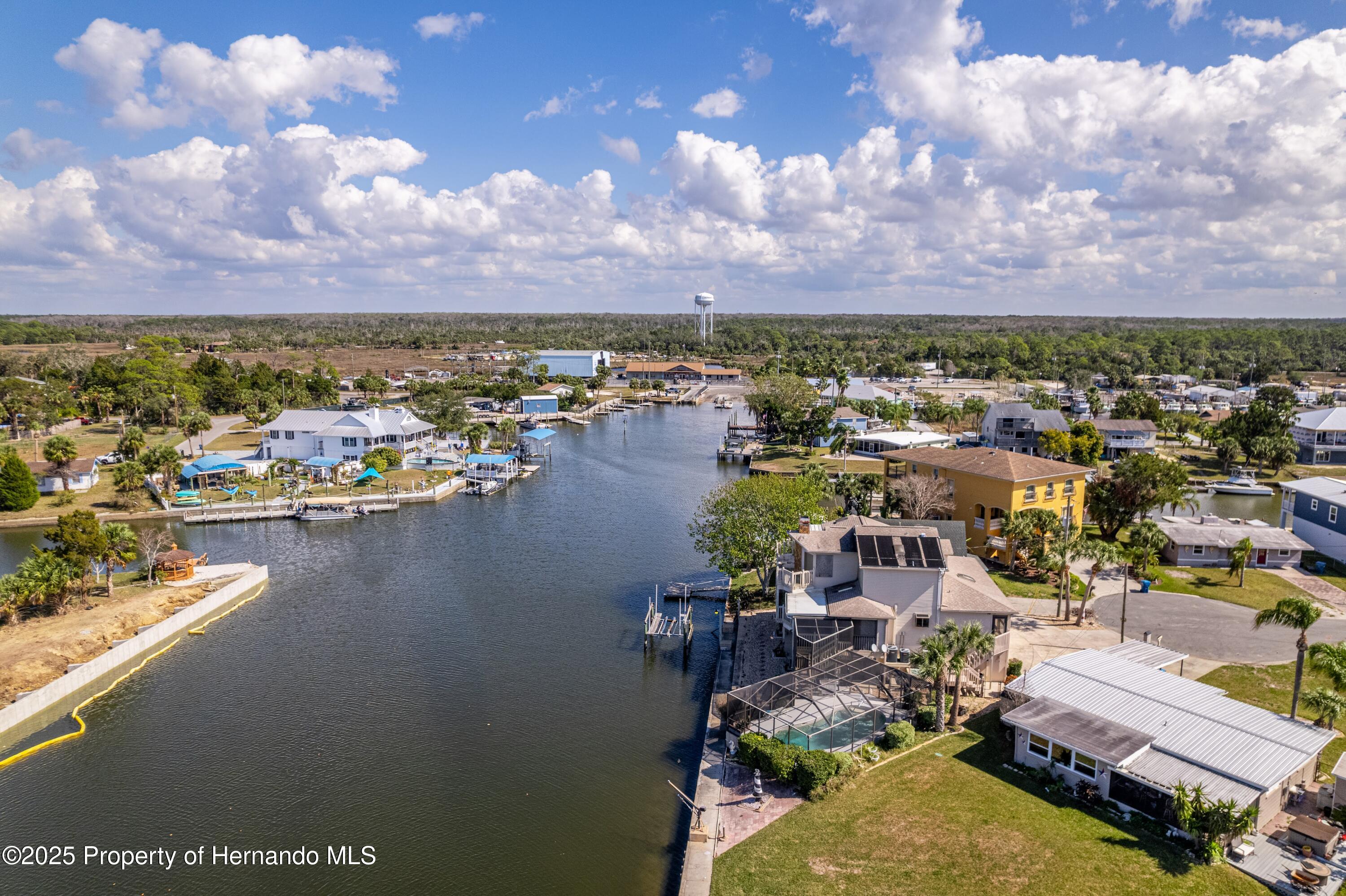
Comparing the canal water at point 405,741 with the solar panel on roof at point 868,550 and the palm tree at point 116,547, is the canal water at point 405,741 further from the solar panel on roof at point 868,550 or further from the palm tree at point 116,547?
the solar panel on roof at point 868,550

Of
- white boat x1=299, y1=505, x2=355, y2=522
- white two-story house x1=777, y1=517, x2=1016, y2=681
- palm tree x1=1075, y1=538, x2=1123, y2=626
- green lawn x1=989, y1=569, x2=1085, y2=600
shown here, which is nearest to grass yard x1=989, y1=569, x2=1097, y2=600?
green lawn x1=989, y1=569, x2=1085, y2=600

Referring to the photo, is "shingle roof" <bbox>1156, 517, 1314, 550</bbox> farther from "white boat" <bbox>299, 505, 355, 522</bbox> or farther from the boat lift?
"white boat" <bbox>299, 505, 355, 522</bbox>

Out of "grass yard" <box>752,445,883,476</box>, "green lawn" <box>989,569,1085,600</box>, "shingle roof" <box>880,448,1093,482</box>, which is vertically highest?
"shingle roof" <box>880,448,1093,482</box>

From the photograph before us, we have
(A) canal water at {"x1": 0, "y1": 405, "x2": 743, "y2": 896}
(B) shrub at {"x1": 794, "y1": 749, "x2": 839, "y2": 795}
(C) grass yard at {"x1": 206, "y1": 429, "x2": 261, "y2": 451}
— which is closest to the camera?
(A) canal water at {"x1": 0, "y1": 405, "x2": 743, "y2": 896}

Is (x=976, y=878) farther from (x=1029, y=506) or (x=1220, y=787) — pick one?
(x=1029, y=506)

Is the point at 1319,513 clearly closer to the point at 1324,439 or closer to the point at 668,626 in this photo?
the point at 668,626

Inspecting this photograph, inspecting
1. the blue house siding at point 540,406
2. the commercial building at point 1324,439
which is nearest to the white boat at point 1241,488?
the commercial building at point 1324,439
